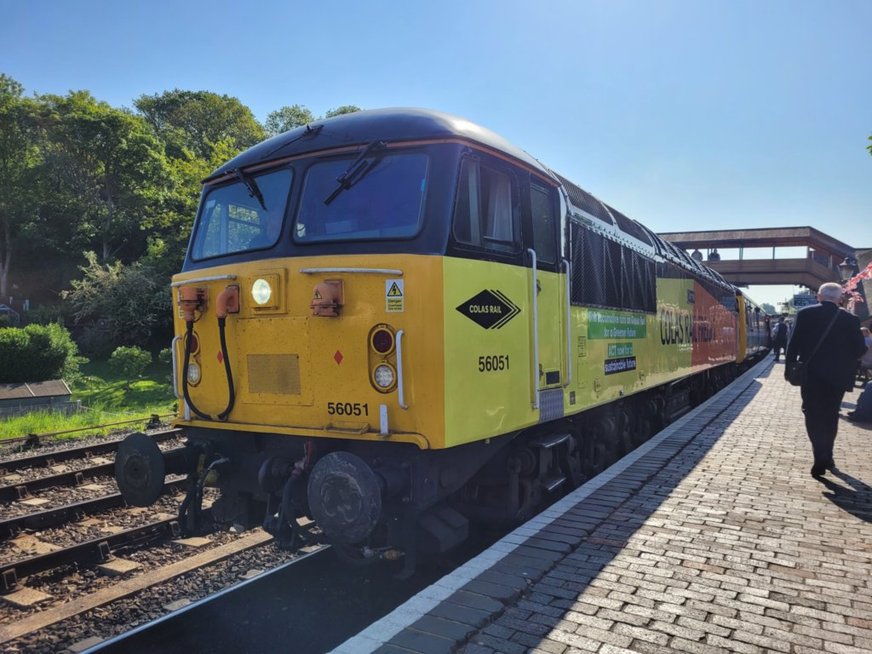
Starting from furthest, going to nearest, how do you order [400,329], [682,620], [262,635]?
1. [262,635]
2. [400,329]
3. [682,620]

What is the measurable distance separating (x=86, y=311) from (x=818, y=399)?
2897cm

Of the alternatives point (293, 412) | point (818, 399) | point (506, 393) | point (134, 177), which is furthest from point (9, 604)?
point (134, 177)

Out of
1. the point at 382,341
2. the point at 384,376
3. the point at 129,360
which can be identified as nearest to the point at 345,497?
the point at 384,376

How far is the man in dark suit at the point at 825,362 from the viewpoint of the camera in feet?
20.2

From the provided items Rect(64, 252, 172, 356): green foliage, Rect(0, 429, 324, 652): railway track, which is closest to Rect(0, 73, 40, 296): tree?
Rect(64, 252, 172, 356): green foliage

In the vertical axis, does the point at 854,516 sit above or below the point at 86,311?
below

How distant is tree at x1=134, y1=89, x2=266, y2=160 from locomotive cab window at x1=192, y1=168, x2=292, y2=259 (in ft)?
159

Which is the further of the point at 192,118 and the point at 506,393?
the point at 192,118

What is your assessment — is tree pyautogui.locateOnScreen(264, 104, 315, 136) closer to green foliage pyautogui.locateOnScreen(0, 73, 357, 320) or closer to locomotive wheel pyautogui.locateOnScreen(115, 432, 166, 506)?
green foliage pyautogui.locateOnScreen(0, 73, 357, 320)

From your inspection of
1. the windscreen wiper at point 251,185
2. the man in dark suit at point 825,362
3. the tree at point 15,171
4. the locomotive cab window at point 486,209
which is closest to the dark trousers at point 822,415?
the man in dark suit at point 825,362

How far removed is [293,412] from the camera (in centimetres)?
443

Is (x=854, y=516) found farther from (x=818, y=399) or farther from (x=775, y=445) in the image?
(x=775, y=445)

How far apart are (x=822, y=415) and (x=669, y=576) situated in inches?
137

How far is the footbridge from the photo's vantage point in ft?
132
